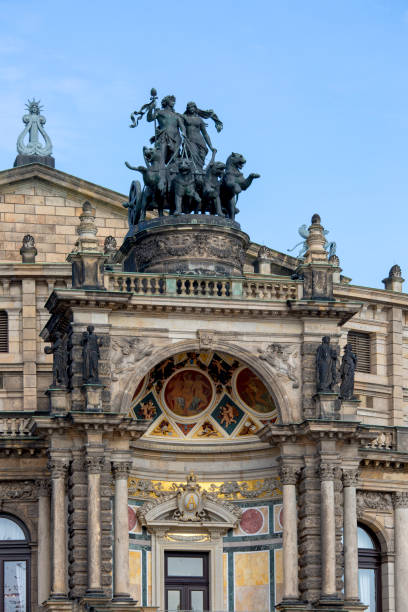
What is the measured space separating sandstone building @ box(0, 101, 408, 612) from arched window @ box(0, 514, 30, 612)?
0.06 metres

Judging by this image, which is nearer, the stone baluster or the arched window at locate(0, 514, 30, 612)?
the stone baluster

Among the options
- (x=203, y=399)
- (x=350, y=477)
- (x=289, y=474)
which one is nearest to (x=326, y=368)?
(x=289, y=474)

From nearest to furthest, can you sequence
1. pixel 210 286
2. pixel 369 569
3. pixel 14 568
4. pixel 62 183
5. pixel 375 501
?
pixel 210 286 → pixel 14 568 → pixel 369 569 → pixel 375 501 → pixel 62 183

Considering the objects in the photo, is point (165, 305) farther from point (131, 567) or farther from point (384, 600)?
point (384, 600)

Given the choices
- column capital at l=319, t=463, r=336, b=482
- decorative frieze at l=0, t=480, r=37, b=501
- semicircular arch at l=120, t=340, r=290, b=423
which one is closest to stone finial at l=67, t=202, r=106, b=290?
semicircular arch at l=120, t=340, r=290, b=423

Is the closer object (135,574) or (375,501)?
(135,574)

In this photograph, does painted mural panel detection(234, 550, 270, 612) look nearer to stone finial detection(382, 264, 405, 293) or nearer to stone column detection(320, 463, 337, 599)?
stone column detection(320, 463, 337, 599)

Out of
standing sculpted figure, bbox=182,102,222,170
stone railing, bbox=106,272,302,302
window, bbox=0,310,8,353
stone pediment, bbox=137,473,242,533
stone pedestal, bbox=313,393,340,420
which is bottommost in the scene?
stone pediment, bbox=137,473,242,533

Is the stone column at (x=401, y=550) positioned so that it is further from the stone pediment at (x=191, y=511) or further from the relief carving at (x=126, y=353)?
the relief carving at (x=126, y=353)

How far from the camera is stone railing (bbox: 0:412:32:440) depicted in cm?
5894

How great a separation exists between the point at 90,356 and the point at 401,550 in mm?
14385

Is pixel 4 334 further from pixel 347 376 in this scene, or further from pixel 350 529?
pixel 350 529

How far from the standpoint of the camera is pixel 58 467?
5516 cm

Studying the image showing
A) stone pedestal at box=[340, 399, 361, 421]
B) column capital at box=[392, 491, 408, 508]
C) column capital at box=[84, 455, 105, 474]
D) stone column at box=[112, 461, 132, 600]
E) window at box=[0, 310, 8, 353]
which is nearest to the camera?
stone column at box=[112, 461, 132, 600]
